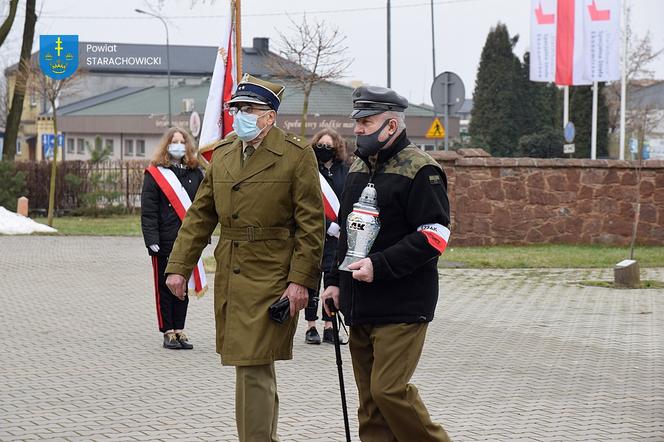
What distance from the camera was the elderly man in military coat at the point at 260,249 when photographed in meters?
5.68

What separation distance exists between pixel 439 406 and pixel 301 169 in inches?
102

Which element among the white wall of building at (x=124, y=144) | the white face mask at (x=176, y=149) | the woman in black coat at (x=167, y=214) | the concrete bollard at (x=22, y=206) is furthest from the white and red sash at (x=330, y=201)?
the white wall of building at (x=124, y=144)

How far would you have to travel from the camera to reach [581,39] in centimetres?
3272

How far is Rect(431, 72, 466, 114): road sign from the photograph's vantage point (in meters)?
21.0

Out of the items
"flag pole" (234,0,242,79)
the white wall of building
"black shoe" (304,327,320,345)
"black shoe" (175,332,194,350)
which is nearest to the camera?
"black shoe" (175,332,194,350)

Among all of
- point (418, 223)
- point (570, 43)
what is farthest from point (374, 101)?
point (570, 43)

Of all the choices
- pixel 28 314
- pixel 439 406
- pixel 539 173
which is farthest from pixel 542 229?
pixel 439 406

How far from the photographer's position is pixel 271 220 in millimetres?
5762

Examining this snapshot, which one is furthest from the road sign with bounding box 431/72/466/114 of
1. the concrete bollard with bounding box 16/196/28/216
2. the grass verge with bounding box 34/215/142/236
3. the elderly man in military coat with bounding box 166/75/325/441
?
the elderly man in military coat with bounding box 166/75/325/441

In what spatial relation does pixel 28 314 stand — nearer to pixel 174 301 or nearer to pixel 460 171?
pixel 174 301

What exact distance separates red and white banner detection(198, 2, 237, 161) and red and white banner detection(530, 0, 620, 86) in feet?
70.8

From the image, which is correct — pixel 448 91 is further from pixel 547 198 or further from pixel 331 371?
pixel 331 371

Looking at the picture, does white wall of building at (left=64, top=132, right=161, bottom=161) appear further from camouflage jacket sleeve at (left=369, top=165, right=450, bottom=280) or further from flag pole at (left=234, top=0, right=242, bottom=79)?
camouflage jacket sleeve at (left=369, top=165, right=450, bottom=280)

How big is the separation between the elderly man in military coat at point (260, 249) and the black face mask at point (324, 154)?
13.1 feet
